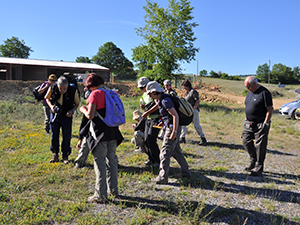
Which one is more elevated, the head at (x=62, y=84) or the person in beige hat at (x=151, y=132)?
the head at (x=62, y=84)

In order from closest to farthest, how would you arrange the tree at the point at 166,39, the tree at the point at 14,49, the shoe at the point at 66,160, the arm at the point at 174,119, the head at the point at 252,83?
the arm at the point at 174,119 < the head at the point at 252,83 < the shoe at the point at 66,160 < the tree at the point at 166,39 < the tree at the point at 14,49

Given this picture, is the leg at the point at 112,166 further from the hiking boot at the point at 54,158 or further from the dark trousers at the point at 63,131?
the hiking boot at the point at 54,158

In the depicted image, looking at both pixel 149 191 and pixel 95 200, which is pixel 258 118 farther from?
pixel 95 200

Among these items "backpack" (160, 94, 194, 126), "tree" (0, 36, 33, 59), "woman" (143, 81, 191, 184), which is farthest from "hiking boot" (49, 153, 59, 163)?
"tree" (0, 36, 33, 59)

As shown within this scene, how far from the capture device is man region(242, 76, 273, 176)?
4.94 metres

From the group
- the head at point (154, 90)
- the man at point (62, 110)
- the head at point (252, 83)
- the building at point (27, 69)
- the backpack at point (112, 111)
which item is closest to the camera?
the backpack at point (112, 111)

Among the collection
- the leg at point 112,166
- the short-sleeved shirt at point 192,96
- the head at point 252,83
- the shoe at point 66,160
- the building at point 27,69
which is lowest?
the shoe at point 66,160

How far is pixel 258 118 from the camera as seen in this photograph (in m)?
5.07

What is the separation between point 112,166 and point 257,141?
3.19m

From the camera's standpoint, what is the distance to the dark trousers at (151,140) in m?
5.15

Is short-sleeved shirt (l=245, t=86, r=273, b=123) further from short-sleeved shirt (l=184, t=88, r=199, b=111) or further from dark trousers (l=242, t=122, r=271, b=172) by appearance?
short-sleeved shirt (l=184, t=88, r=199, b=111)

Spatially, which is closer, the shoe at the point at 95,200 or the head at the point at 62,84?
the shoe at the point at 95,200

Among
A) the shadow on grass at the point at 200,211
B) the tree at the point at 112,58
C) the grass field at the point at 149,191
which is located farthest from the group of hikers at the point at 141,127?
the tree at the point at 112,58

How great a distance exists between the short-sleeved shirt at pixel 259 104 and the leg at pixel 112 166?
3.09 m
